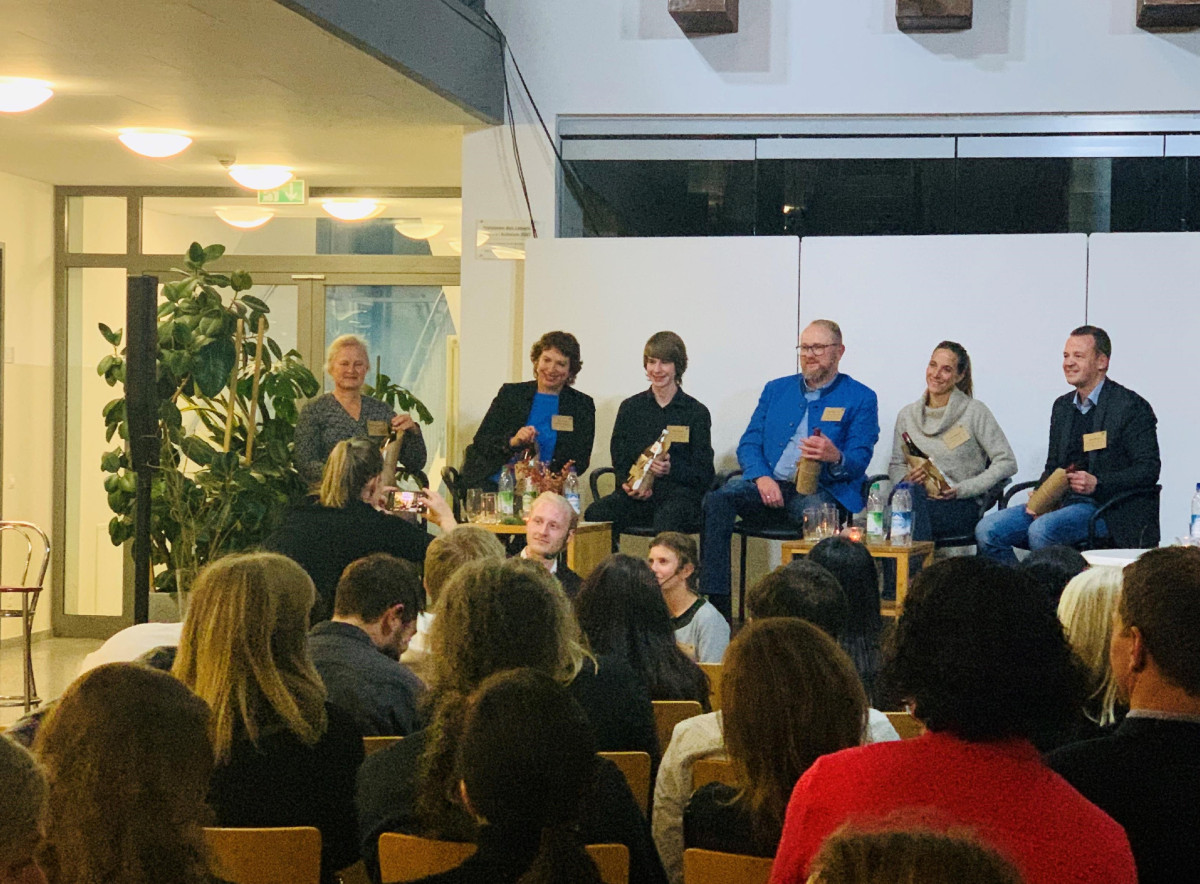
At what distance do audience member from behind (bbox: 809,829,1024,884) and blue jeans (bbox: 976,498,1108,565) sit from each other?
5.26 meters

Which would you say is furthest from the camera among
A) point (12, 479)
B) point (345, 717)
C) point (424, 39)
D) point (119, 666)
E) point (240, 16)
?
point (12, 479)

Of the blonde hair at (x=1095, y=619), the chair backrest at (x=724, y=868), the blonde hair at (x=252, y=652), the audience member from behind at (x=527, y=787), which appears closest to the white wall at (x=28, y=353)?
the blonde hair at (x=252, y=652)

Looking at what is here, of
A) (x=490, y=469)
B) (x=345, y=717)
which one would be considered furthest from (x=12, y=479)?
(x=345, y=717)

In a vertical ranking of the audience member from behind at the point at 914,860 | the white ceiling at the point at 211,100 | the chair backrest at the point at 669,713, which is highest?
the white ceiling at the point at 211,100

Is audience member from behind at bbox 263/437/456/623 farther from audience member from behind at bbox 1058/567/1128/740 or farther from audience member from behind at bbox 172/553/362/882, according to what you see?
audience member from behind at bbox 1058/567/1128/740

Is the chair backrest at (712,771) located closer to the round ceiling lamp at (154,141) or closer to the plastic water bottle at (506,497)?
the plastic water bottle at (506,497)

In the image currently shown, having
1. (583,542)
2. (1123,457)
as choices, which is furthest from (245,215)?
(1123,457)

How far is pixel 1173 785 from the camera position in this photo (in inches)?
73.1

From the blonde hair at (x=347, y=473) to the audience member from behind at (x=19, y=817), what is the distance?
136 inches

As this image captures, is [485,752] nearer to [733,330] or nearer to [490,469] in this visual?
[490,469]

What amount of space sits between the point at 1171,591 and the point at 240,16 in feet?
13.8

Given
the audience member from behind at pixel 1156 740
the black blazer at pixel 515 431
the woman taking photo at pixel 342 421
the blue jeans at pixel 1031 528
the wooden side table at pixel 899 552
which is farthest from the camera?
the woman taking photo at pixel 342 421

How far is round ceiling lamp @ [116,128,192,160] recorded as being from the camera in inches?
288

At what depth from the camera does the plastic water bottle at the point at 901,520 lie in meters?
6.26
